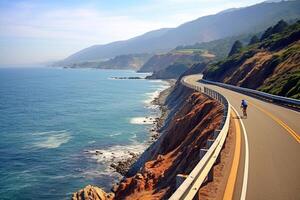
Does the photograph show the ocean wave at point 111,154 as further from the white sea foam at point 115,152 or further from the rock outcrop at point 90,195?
the rock outcrop at point 90,195

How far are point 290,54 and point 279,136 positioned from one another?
4118cm

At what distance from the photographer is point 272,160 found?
44.0ft

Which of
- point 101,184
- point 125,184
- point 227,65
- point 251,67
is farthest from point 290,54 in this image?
point 125,184

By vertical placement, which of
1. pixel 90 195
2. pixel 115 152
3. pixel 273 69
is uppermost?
pixel 273 69

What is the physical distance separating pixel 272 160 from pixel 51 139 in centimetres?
4449

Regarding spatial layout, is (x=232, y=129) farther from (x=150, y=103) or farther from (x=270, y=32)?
(x=270, y=32)

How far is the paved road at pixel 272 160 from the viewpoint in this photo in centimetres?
999

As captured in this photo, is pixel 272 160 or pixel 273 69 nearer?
pixel 272 160

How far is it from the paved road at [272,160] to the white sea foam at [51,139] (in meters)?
32.9

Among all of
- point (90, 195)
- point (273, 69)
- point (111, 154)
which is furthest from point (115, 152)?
point (273, 69)

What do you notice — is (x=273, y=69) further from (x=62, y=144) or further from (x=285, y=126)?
(x=285, y=126)

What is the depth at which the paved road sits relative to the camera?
9.99 m

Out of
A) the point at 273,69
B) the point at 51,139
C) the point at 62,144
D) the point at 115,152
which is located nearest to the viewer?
the point at 115,152

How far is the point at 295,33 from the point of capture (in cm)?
6706
